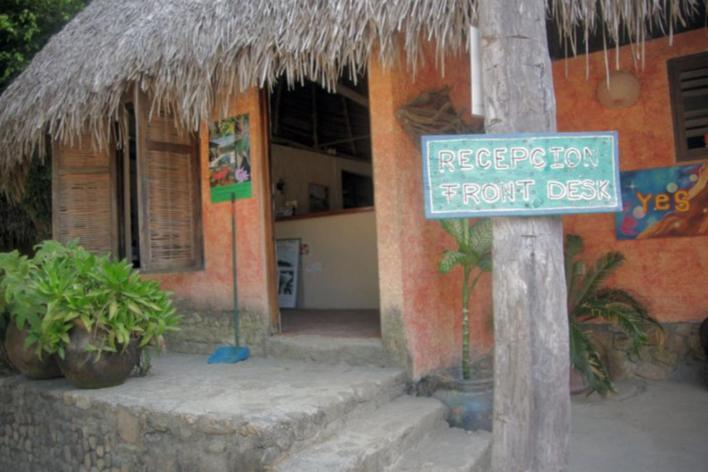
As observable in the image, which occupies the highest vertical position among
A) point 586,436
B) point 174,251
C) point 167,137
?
point 167,137

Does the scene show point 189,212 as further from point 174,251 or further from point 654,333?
point 654,333

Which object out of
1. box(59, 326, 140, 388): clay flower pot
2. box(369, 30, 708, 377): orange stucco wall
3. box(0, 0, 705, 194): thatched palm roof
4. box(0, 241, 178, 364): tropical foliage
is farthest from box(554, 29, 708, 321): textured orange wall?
box(59, 326, 140, 388): clay flower pot

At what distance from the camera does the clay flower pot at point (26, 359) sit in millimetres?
4145

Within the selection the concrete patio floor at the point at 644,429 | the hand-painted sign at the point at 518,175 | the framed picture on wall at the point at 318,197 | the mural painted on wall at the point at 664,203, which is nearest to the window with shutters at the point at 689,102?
the mural painted on wall at the point at 664,203

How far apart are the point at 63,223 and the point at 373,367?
374 cm

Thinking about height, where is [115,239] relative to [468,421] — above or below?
above

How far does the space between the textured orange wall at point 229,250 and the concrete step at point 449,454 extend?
5.97 feet

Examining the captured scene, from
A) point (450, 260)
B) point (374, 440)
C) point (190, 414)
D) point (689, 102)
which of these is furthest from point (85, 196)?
point (689, 102)

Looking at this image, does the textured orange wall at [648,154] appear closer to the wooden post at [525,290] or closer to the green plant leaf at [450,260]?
the green plant leaf at [450,260]

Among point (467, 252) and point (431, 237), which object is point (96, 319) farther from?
point (467, 252)

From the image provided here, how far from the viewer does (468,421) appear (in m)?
3.58

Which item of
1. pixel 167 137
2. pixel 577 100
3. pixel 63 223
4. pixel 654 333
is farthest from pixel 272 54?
pixel 654 333

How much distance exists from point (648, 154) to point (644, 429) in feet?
7.57

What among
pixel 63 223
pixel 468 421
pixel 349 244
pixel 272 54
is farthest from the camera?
pixel 349 244
